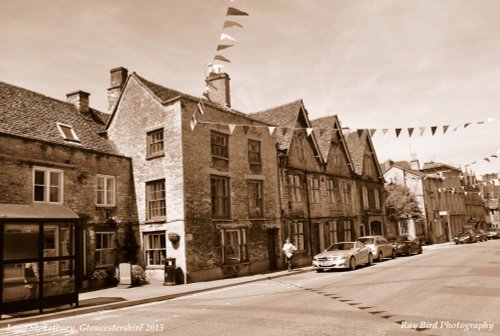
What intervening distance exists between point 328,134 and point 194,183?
1619 centimetres

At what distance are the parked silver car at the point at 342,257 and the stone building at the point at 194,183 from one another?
391cm

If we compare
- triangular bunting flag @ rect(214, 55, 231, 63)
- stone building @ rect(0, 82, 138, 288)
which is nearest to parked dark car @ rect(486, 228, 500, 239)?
stone building @ rect(0, 82, 138, 288)

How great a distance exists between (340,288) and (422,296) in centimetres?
287

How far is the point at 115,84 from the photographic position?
24250mm

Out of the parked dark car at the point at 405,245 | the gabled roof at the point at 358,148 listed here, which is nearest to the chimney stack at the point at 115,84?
the gabled roof at the point at 358,148

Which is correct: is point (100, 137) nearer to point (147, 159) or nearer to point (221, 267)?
point (147, 159)

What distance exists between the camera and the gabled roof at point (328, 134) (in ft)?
105

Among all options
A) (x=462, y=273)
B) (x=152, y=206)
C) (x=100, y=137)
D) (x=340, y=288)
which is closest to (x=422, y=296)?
(x=340, y=288)

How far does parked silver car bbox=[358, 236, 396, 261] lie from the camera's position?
24750 millimetres

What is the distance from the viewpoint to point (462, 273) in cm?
1545

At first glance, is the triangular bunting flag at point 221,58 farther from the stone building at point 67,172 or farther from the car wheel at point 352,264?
the car wheel at point 352,264

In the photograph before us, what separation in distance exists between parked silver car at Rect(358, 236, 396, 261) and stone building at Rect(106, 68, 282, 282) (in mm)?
5634

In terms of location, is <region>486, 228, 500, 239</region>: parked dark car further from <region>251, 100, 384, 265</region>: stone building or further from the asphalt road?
the asphalt road

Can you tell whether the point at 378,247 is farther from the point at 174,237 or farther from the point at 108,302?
the point at 108,302
